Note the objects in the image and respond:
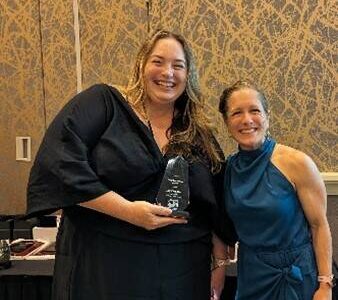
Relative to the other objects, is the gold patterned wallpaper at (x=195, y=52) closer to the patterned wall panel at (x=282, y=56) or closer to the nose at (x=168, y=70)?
the patterned wall panel at (x=282, y=56)

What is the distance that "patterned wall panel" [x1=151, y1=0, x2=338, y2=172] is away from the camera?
88.4 inches

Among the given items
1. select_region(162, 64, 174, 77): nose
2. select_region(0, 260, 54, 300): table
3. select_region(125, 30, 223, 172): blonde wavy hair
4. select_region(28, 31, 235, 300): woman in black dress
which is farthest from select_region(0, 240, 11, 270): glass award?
select_region(162, 64, 174, 77): nose

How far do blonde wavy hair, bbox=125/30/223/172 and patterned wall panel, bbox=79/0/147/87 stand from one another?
3.25 feet

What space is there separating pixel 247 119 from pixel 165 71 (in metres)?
0.26

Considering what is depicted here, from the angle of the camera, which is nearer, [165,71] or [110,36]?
[165,71]

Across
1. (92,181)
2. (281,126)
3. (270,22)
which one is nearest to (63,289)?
(92,181)

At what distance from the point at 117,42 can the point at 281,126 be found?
878 mm

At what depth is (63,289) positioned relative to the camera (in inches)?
53.5

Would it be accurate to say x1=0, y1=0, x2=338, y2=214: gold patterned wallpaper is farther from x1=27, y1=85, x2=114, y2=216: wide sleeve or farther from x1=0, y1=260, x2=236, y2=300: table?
x1=27, y1=85, x2=114, y2=216: wide sleeve

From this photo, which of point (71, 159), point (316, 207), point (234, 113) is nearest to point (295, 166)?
point (316, 207)

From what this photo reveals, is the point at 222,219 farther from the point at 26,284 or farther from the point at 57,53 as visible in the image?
the point at 57,53

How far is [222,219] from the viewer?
4.64ft

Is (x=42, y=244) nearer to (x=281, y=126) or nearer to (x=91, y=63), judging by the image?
(x=91, y=63)

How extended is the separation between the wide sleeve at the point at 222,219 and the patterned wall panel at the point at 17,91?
1.35 metres
